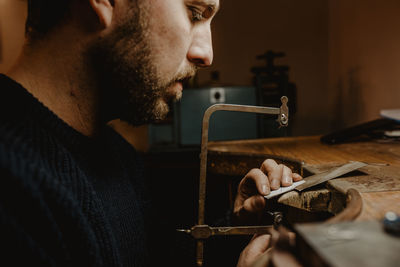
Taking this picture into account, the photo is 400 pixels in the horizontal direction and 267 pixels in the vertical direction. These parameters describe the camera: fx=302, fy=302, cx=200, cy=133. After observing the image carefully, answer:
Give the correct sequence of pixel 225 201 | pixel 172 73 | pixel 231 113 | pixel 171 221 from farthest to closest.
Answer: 1. pixel 231 113
2. pixel 225 201
3. pixel 171 221
4. pixel 172 73

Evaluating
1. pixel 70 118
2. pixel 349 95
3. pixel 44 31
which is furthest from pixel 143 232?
pixel 349 95

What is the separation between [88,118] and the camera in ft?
2.75

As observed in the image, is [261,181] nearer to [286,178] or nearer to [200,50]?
[286,178]

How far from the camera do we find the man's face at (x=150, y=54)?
0.78m

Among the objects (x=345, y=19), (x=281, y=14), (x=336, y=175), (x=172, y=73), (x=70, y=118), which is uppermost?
(x=281, y=14)

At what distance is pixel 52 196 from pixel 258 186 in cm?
49

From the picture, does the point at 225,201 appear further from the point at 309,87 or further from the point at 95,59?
the point at 309,87

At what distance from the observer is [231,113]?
2.30 metres

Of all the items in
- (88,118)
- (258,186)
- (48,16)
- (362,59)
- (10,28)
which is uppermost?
(10,28)

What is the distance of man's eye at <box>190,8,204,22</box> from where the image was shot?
0.85 meters

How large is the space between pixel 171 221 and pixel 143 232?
265 millimetres

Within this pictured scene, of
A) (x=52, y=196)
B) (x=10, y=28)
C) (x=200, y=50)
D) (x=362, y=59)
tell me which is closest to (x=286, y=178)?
(x=200, y=50)

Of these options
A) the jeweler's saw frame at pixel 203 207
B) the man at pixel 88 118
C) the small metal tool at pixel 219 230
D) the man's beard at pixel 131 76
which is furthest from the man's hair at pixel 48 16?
the small metal tool at pixel 219 230

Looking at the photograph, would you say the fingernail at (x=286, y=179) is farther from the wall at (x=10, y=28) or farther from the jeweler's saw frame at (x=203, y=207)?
the wall at (x=10, y=28)
